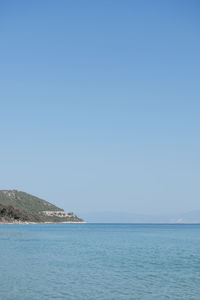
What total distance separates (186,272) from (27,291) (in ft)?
52.8

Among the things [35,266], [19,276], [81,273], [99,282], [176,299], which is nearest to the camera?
[176,299]

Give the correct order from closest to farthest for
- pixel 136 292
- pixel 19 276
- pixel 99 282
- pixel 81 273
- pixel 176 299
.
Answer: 1. pixel 176 299
2. pixel 136 292
3. pixel 99 282
4. pixel 19 276
5. pixel 81 273

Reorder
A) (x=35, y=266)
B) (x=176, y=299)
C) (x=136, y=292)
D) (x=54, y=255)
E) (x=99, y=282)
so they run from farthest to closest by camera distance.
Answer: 1. (x=54, y=255)
2. (x=35, y=266)
3. (x=99, y=282)
4. (x=136, y=292)
5. (x=176, y=299)

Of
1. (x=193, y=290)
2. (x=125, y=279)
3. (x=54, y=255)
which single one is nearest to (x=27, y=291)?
(x=125, y=279)

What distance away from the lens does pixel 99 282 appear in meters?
34.5

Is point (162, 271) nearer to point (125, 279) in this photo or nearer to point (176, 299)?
point (125, 279)

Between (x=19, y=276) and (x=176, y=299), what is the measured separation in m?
14.3

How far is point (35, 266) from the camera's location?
143 ft

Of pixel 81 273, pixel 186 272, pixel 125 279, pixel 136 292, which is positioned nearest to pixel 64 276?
pixel 81 273

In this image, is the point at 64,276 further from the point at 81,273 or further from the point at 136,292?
the point at 136,292

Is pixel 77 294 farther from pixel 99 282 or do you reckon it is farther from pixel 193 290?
pixel 193 290

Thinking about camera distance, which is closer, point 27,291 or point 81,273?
point 27,291

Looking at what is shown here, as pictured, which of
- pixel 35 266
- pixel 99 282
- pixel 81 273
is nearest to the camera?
pixel 99 282

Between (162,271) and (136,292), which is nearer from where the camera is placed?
(136,292)
